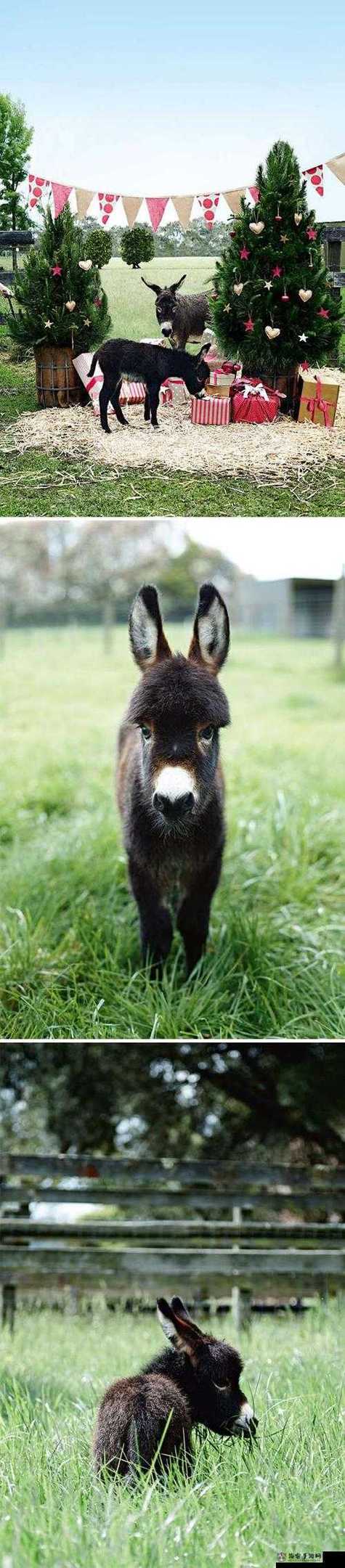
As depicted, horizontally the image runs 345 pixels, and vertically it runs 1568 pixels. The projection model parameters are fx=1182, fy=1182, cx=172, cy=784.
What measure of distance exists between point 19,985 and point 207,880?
0.84 m

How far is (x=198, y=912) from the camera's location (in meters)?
4.29

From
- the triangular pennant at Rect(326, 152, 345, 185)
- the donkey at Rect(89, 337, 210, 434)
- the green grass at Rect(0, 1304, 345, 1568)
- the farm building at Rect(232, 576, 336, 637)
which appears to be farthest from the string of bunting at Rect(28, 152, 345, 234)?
the green grass at Rect(0, 1304, 345, 1568)

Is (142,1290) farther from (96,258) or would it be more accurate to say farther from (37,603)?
(96,258)

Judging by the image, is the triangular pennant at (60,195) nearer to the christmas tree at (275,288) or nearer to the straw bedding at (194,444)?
the christmas tree at (275,288)

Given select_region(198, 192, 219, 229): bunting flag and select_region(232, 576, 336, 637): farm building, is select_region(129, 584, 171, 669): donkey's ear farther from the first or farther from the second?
select_region(198, 192, 219, 229): bunting flag

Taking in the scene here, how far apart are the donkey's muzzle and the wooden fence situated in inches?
141

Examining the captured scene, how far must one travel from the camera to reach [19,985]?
14.5 feet

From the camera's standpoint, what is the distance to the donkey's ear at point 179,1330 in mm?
3420

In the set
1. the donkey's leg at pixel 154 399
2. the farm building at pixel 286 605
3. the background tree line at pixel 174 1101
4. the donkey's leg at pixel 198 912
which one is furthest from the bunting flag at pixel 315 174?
the background tree line at pixel 174 1101

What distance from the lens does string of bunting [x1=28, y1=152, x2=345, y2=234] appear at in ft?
12.9

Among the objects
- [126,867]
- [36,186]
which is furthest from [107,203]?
[126,867]

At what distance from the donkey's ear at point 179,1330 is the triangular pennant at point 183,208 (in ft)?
11.2

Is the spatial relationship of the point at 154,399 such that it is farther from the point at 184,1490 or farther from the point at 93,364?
the point at 184,1490

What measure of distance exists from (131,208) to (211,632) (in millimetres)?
1465
